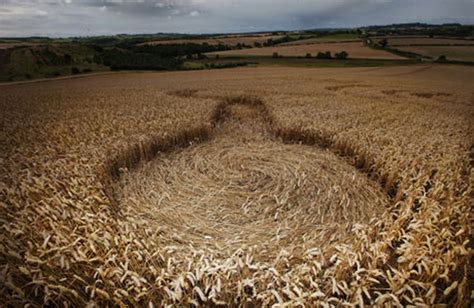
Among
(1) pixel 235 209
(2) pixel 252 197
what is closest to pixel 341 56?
(2) pixel 252 197

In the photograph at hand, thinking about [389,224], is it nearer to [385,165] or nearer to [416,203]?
[416,203]

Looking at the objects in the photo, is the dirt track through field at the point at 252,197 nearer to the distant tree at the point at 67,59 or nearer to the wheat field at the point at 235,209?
the wheat field at the point at 235,209

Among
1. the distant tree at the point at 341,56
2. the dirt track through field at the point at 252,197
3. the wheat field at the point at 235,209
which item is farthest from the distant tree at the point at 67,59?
the dirt track through field at the point at 252,197

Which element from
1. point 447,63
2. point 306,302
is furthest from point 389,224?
point 447,63

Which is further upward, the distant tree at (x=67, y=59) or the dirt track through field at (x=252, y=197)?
the distant tree at (x=67, y=59)

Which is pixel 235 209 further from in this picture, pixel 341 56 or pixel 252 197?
pixel 341 56

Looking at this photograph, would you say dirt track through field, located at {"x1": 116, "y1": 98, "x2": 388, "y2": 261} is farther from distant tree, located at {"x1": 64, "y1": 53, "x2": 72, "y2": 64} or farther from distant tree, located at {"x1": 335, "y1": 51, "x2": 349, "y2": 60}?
distant tree, located at {"x1": 64, "y1": 53, "x2": 72, "y2": 64}
